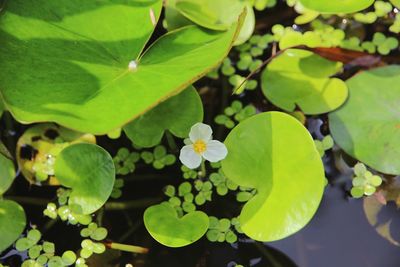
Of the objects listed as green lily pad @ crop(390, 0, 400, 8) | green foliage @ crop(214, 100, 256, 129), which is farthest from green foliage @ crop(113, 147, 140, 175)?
green lily pad @ crop(390, 0, 400, 8)

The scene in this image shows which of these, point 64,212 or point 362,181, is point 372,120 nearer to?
point 362,181

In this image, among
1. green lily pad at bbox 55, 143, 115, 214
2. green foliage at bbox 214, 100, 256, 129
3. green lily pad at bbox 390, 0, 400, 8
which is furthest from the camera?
green lily pad at bbox 390, 0, 400, 8

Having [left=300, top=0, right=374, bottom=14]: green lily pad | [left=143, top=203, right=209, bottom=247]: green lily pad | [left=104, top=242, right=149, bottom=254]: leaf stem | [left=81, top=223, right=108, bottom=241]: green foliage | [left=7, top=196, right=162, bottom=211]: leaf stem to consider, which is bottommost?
[left=104, top=242, right=149, bottom=254]: leaf stem

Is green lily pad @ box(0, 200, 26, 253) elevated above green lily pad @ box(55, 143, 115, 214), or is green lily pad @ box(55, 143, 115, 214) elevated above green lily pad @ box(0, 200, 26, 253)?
green lily pad @ box(55, 143, 115, 214)

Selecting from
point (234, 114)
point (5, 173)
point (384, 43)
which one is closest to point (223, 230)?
point (234, 114)

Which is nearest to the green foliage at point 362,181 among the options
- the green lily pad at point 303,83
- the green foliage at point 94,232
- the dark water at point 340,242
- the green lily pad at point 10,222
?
the dark water at point 340,242

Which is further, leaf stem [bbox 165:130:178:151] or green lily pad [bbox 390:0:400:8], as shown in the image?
green lily pad [bbox 390:0:400:8]

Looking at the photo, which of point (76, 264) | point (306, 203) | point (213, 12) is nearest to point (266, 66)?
point (213, 12)

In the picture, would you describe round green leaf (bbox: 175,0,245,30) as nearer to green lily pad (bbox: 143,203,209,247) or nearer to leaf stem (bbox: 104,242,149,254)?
green lily pad (bbox: 143,203,209,247)
